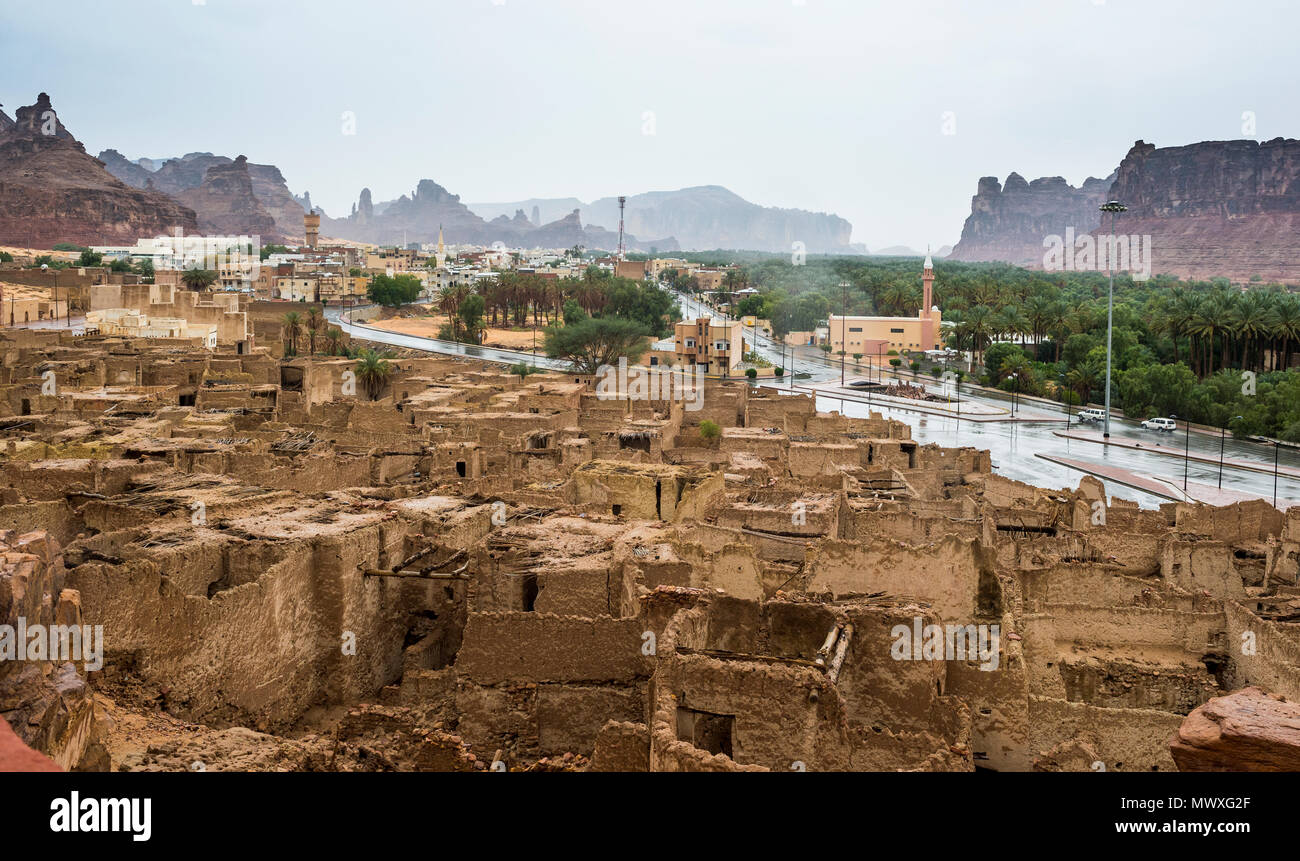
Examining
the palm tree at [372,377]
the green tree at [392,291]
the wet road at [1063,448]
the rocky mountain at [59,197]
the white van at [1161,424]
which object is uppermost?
the rocky mountain at [59,197]

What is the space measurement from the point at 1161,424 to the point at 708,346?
1133 inches

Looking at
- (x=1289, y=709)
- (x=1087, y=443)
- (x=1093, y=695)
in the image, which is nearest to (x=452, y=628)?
(x=1093, y=695)

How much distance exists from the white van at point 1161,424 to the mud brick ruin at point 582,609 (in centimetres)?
3810

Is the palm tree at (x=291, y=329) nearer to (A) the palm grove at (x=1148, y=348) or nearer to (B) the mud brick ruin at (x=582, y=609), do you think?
(B) the mud brick ruin at (x=582, y=609)

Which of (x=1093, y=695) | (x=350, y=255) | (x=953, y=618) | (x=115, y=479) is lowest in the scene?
(x=1093, y=695)

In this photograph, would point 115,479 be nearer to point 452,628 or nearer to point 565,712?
point 452,628

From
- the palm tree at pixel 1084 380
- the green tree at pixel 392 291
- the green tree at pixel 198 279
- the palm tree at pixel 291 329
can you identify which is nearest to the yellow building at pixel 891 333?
the palm tree at pixel 1084 380

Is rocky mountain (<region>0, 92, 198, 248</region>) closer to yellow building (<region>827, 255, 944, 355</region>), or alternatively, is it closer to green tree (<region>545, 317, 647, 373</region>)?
green tree (<region>545, 317, 647, 373</region>)

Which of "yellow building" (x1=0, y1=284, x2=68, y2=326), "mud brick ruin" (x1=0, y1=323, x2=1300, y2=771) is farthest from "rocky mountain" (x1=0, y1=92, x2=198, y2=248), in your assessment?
"mud brick ruin" (x1=0, y1=323, x2=1300, y2=771)

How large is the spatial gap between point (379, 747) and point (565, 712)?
81.7 inches

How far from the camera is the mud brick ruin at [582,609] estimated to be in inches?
447

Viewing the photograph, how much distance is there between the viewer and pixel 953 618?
1719cm

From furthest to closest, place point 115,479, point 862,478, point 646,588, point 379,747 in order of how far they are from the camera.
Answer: point 862,478
point 115,479
point 646,588
point 379,747
